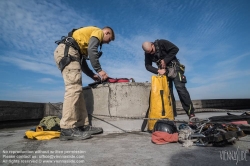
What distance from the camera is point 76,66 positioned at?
9.38 feet

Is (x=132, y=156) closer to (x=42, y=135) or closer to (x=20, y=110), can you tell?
(x=42, y=135)

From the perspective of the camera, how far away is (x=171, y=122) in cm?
245

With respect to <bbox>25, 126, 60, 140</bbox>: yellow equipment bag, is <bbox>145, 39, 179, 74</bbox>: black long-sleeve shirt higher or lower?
higher

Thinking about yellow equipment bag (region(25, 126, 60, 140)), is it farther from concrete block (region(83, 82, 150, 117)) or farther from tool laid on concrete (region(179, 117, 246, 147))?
tool laid on concrete (region(179, 117, 246, 147))

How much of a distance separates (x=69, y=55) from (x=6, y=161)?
1796mm

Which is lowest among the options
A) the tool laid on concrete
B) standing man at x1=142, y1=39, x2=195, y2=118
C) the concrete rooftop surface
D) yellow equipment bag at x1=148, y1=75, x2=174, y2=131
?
the concrete rooftop surface

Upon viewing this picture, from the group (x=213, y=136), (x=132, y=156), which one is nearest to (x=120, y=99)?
(x=132, y=156)

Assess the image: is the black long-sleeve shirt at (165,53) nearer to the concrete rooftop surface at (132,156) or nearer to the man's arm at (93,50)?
the man's arm at (93,50)

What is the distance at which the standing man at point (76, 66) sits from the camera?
2.68 metres

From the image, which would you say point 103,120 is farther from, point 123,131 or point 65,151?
point 65,151

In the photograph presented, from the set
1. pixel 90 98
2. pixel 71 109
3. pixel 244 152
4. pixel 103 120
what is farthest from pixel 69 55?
pixel 244 152

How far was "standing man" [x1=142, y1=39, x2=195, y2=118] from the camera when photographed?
3506 millimetres

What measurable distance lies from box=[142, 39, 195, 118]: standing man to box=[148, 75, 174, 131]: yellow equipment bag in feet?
1.22

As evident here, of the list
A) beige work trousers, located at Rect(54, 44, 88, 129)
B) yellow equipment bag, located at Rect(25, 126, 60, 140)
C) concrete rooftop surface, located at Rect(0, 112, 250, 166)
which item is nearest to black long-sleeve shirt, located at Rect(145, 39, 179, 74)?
beige work trousers, located at Rect(54, 44, 88, 129)
